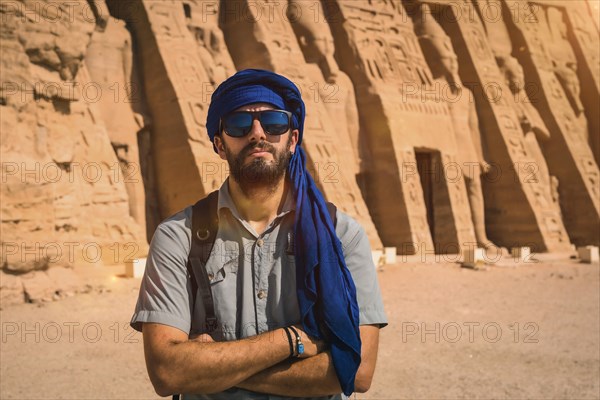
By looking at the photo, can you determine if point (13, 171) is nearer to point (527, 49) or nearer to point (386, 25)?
point (386, 25)

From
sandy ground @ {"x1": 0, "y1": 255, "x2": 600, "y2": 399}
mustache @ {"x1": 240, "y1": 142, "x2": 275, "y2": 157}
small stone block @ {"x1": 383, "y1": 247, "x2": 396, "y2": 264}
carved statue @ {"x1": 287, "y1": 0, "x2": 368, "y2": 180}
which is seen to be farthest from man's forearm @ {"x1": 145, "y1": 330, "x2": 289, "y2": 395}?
carved statue @ {"x1": 287, "y1": 0, "x2": 368, "y2": 180}

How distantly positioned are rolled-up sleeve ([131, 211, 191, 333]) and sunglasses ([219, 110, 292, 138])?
375mm

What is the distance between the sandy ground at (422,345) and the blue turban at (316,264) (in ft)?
11.3

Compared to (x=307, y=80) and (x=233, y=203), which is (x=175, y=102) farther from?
(x=233, y=203)

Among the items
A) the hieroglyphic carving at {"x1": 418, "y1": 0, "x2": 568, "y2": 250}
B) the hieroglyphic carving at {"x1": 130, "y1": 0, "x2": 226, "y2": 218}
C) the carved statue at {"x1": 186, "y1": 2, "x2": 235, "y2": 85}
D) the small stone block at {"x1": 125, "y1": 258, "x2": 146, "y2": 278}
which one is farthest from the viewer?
the hieroglyphic carving at {"x1": 418, "y1": 0, "x2": 568, "y2": 250}

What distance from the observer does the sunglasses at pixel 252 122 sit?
206cm

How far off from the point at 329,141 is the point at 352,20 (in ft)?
14.2

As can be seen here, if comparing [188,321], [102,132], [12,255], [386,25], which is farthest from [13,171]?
[386,25]

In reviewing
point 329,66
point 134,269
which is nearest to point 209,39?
point 329,66

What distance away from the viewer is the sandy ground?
5.17 m

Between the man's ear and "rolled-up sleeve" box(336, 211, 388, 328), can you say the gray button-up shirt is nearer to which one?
"rolled-up sleeve" box(336, 211, 388, 328)

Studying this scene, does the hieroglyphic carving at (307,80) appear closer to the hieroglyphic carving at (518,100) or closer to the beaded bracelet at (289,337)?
the hieroglyphic carving at (518,100)

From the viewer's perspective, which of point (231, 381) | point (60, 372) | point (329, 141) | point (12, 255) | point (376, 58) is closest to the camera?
point (231, 381)

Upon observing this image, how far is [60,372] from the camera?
207 inches
